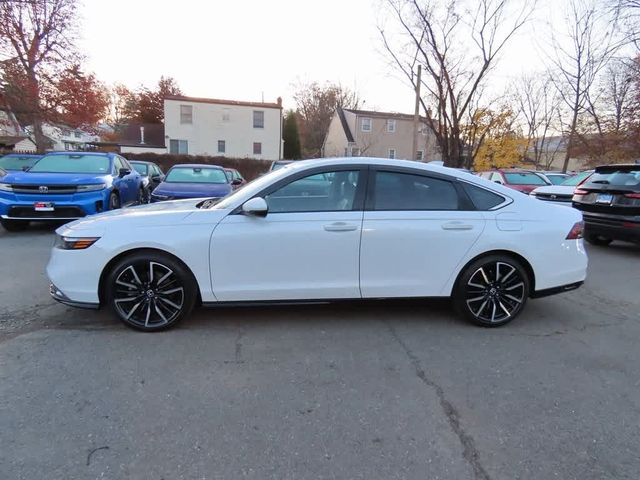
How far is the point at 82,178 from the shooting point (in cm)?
804

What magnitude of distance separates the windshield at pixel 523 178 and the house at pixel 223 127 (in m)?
26.2

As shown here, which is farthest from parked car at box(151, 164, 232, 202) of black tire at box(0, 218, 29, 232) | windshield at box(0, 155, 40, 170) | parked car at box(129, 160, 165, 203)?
windshield at box(0, 155, 40, 170)

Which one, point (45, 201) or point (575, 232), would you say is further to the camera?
point (45, 201)

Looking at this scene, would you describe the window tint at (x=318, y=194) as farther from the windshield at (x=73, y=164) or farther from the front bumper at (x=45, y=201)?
the windshield at (x=73, y=164)

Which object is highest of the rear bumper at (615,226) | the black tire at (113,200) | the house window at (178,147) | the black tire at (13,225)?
the house window at (178,147)

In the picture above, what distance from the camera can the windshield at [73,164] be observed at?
28.2ft

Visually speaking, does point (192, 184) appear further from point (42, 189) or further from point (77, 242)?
point (77, 242)

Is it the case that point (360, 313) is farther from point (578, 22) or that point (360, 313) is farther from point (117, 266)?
point (578, 22)

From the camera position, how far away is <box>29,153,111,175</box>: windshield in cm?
860

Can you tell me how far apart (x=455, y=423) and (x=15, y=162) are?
51.0ft

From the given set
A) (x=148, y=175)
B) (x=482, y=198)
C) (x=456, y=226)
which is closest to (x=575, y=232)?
(x=482, y=198)

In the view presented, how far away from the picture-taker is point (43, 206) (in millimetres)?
7734

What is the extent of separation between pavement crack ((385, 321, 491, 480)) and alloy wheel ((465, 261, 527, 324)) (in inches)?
36.4

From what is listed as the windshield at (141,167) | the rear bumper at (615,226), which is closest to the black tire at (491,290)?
the rear bumper at (615,226)
